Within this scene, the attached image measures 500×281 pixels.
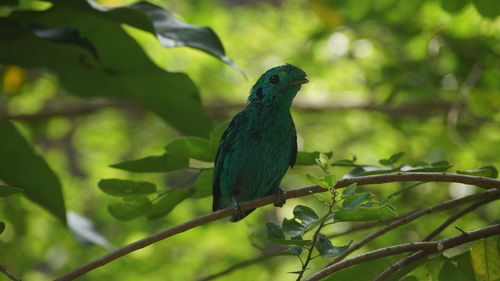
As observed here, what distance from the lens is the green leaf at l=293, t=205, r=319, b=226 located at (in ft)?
6.31

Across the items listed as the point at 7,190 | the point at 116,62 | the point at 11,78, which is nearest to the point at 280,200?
the point at 7,190

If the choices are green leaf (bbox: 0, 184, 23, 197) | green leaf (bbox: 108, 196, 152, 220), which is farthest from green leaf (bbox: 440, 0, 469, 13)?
green leaf (bbox: 0, 184, 23, 197)

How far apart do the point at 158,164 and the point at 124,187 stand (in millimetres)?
161

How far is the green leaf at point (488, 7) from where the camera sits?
2891 millimetres

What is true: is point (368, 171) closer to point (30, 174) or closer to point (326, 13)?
point (30, 174)

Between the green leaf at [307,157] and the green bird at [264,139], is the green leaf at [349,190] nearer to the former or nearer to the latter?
the green leaf at [307,157]

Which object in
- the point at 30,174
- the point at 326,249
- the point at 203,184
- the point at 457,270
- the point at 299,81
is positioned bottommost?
the point at 30,174

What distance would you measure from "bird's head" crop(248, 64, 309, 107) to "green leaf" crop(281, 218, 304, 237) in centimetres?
122

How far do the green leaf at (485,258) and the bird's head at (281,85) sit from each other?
1.23 metres

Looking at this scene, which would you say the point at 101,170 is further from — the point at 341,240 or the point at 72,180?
the point at 341,240

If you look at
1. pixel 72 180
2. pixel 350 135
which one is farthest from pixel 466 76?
pixel 72 180

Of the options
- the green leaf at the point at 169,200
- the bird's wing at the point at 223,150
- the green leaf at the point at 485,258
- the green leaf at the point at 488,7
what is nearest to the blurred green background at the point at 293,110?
the bird's wing at the point at 223,150

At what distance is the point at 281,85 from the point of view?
309 cm

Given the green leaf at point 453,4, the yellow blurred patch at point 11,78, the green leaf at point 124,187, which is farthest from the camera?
the yellow blurred patch at point 11,78
